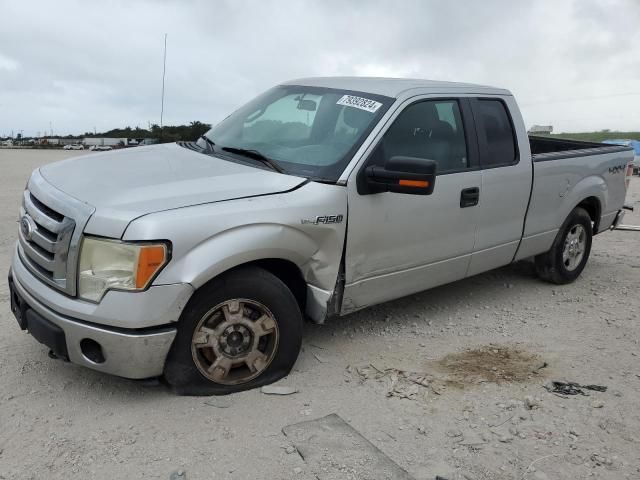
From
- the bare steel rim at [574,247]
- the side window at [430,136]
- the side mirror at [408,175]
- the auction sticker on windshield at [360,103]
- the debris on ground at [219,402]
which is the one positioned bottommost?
the debris on ground at [219,402]

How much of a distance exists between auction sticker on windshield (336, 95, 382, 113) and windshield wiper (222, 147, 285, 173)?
2.35 feet

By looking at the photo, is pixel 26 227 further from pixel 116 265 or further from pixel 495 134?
pixel 495 134

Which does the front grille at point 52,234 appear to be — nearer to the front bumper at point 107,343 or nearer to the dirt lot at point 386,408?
the front bumper at point 107,343

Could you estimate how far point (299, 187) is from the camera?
376 cm

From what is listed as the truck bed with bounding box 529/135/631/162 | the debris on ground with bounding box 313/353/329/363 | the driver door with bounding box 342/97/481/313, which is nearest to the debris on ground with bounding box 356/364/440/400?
the debris on ground with bounding box 313/353/329/363

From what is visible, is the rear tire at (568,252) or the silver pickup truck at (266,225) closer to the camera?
the silver pickup truck at (266,225)

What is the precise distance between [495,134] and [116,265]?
3273mm

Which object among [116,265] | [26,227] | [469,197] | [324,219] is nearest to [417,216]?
[469,197]

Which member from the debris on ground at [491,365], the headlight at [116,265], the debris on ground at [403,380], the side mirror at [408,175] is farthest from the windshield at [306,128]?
the debris on ground at [491,365]

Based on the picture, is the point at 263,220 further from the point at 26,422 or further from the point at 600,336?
the point at 600,336

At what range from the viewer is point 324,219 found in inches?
149

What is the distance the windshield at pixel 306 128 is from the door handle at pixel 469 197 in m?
0.90

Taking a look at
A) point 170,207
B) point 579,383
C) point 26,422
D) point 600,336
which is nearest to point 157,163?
point 170,207

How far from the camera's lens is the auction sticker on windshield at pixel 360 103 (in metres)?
4.29
